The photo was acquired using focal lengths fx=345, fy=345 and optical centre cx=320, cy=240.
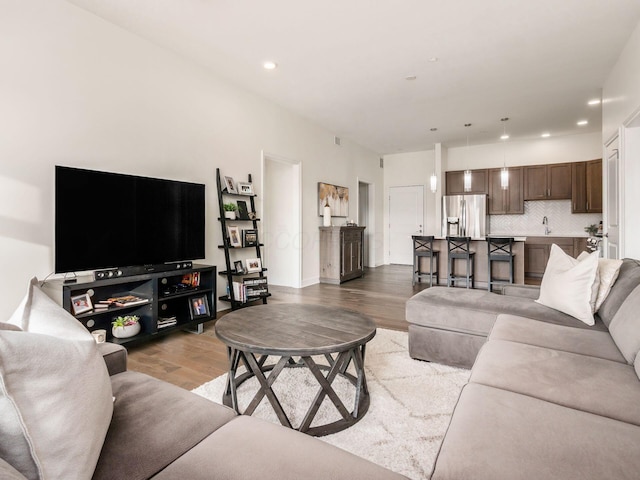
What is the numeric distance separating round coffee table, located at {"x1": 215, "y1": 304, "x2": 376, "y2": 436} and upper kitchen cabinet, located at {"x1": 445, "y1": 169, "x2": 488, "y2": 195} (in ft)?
21.7

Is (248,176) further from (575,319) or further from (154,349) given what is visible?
(575,319)

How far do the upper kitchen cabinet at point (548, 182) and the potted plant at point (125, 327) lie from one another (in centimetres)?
759

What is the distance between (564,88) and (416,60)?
8.04 feet

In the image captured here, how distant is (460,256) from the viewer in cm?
579

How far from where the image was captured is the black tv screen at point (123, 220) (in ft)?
8.82

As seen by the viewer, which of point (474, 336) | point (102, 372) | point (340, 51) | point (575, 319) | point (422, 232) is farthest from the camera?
point (422, 232)

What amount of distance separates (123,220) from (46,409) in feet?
8.60

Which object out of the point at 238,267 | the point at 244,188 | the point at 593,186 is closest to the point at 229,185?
the point at 244,188

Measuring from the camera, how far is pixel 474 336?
247cm

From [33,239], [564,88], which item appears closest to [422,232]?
[564,88]

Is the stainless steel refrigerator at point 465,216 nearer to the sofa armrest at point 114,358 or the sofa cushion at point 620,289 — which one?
the sofa cushion at point 620,289

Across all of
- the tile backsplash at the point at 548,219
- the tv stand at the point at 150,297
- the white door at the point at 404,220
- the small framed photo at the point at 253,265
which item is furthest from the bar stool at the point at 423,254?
the tv stand at the point at 150,297

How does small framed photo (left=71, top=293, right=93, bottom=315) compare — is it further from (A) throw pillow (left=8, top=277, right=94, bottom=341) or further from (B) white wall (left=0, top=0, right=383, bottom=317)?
(A) throw pillow (left=8, top=277, right=94, bottom=341)

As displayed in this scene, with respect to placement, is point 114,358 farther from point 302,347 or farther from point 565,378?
Answer: point 565,378
